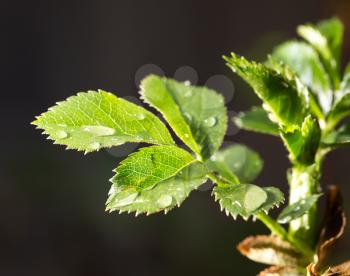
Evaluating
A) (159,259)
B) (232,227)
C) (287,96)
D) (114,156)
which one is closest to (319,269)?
(287,96)

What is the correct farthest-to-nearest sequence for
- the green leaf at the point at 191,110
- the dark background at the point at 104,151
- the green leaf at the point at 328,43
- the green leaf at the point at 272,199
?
the dark background at the point at 104,151
the green leaf at the point at 328,43
the green leaf at the point at 191,110
the green leaf at the point at 272,199

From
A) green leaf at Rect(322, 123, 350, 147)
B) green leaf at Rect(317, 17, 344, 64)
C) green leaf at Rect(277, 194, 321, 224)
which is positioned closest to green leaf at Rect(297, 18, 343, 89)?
green leaf at Rect(317, 17, 344, 64)

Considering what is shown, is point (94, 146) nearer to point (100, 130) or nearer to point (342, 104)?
point (100, 130)

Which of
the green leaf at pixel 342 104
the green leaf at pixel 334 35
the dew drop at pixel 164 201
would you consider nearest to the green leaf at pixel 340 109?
the green leaf at pixel 342 104

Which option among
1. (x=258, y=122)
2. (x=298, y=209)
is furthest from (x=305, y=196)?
(x=258, y=122)

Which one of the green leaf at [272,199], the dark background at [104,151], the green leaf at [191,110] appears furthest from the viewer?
the dark background at [104,151]

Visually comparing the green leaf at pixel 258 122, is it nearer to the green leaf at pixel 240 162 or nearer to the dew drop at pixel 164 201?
the green leaf at pixel 240 162
